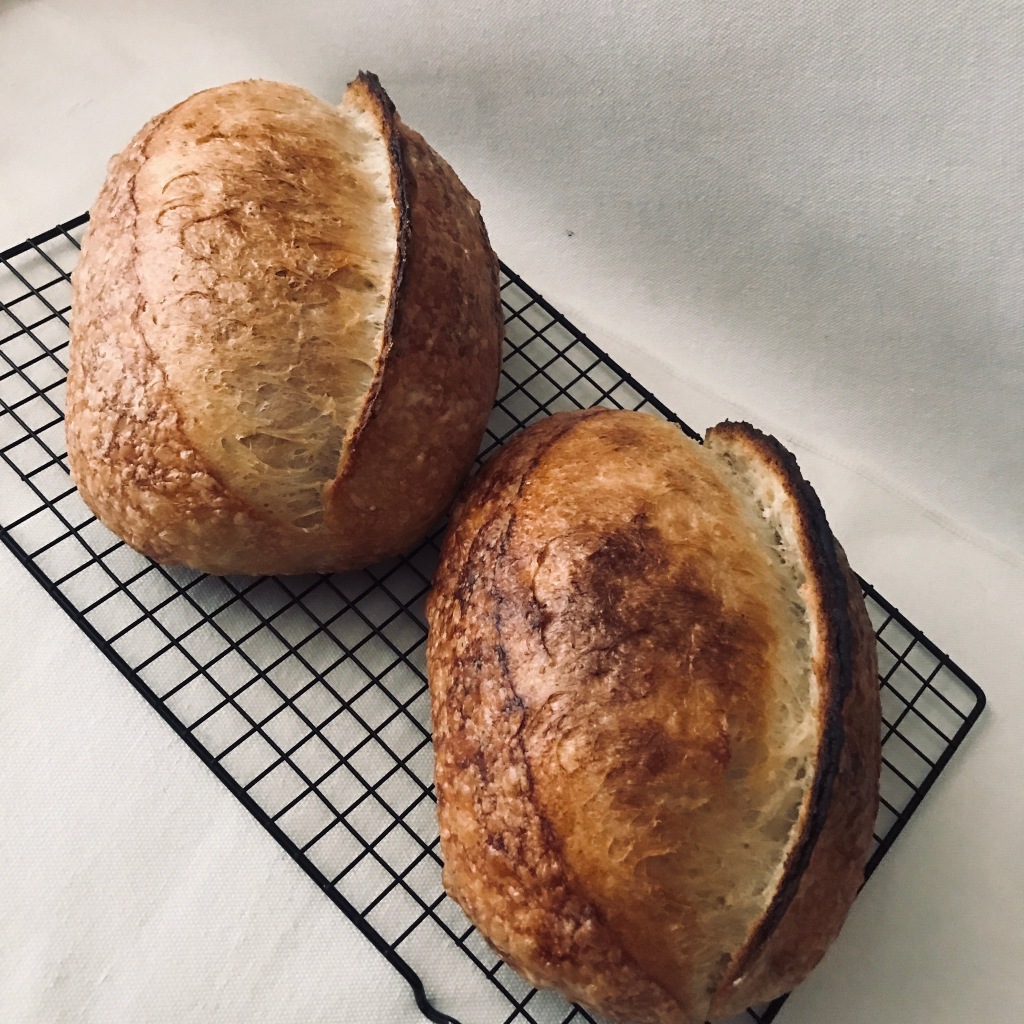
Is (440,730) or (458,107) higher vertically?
(458,107)

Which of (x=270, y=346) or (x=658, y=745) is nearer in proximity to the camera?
(x=658, y=745)

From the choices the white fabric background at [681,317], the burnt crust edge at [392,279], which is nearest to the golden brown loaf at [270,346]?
the burnt crust edge at [392,279]

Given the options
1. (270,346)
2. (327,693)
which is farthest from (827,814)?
(270,346)

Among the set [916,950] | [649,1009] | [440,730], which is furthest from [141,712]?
[916,950]

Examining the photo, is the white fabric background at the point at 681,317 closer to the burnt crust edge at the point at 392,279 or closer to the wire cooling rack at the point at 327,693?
the wire cooling rack at the point at 327,693

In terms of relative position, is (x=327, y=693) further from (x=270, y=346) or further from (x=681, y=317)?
(x=681, y=317)

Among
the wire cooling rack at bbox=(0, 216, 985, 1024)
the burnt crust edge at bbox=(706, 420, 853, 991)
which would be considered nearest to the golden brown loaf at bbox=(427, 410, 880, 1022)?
the burnt crust edge at bbox=(706, 420, 853, 991)

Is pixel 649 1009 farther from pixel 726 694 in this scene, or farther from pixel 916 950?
pixel 916 950
